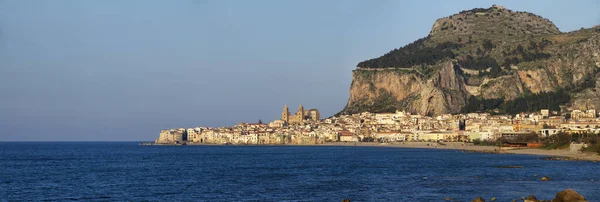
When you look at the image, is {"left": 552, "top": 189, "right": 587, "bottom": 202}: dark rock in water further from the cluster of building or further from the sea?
the cluster of building

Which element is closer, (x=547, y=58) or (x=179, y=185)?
(x=179, y=185)

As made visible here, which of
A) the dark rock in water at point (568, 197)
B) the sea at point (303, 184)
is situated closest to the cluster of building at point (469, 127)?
the sea at point (303, 184)

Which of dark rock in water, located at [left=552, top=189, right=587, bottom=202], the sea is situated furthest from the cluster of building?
dark rock in water, located at [left=552, top=189, right=587, bottom=202]

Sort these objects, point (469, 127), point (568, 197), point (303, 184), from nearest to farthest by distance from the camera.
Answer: point (568, 197) → point (303, 184) → point (469, 127)

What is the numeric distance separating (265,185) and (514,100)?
145922mm

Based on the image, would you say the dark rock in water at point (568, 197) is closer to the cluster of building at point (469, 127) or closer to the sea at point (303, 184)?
the sea at point (303, 184)

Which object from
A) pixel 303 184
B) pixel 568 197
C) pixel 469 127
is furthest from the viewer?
pixel 469 127

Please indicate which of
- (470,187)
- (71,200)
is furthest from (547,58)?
(71,200)

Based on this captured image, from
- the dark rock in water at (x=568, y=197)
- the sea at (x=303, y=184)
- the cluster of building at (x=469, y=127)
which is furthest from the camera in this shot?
the cluster of building at (x=469, y=127)

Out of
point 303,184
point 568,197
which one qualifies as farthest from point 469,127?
point 568,197

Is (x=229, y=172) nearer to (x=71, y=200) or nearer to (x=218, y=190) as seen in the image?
(x=218, y=190)

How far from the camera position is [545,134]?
146 m

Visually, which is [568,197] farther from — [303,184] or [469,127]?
[469,127]

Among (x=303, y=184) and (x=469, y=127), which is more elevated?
(x=469, y=127)
